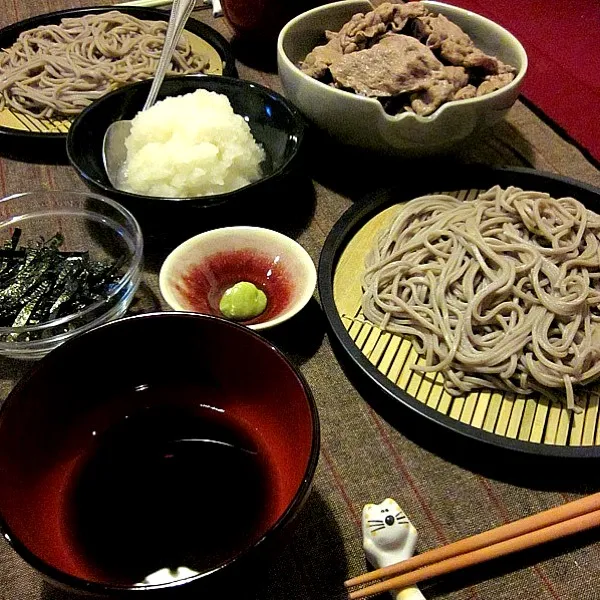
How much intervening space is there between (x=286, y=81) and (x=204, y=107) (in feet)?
0.77

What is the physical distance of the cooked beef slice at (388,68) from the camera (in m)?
1.47

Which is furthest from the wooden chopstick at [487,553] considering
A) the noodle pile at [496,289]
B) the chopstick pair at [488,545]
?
the noodle pile at [496,289]

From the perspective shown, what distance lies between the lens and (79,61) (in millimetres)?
1867

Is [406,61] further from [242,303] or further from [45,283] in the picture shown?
[45,283]

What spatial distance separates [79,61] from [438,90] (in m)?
1.13

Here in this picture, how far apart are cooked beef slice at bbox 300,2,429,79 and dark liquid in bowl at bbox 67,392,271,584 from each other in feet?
3.47

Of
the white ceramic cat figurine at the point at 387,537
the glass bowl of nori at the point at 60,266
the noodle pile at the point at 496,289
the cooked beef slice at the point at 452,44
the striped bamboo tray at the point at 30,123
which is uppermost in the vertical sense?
the cooked beef slice at the point at 452,44

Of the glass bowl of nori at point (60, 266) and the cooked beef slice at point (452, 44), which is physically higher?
the cooked beef slice at point (452, 44)

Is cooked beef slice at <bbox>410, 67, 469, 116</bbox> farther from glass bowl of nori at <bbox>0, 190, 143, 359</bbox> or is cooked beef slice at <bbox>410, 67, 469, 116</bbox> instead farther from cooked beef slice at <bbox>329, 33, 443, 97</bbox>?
glass bowl of nori at <bbox>0, 190, 143, 359</bbox>

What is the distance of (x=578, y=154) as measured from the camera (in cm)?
174

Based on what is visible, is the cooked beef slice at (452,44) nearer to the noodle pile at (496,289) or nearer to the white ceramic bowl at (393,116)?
the white ceramic bowl at (393,116)

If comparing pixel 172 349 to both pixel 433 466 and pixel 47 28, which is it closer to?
pixel 433 466

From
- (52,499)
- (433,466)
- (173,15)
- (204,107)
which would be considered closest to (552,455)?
(433,466)

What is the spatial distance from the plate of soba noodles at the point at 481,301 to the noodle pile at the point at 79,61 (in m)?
0.92
